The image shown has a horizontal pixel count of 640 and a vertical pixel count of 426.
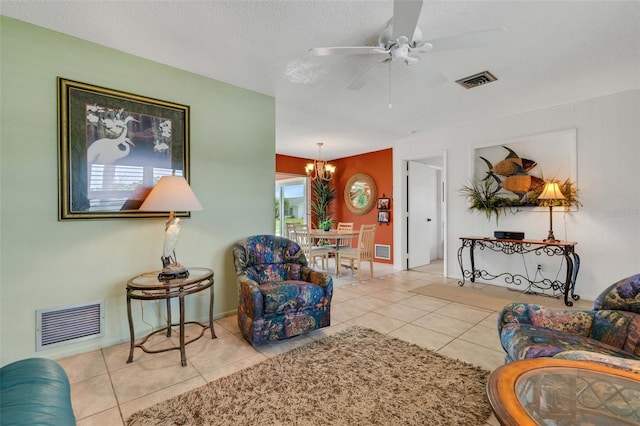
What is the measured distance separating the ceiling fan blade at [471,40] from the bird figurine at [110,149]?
8.64 ft

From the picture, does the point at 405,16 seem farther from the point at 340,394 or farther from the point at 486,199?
the point at 486,199

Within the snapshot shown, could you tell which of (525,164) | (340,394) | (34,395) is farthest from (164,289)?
(525,164)

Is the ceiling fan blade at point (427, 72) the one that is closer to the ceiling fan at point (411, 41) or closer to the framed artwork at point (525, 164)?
the ceiling fan at point (411, 41)

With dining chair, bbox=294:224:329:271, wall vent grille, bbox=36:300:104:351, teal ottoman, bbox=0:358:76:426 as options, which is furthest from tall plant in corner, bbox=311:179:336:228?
teal ottoman, bbox=0:358:76:426

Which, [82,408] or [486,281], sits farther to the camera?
[486,281]

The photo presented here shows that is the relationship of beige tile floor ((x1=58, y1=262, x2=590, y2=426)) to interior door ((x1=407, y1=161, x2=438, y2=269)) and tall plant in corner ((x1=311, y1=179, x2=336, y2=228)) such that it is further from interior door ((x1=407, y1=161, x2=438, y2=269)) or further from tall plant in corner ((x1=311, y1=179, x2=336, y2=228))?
tall plant in corner ((x1=311, y1=179, x2=336, y2=228))

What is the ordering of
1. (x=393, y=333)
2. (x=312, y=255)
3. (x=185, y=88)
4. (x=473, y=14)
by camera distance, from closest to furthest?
(x=473, y=14), (x=393, y=333), (x=185, y=88), (x=312, y=255)

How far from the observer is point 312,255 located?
5.25 meters

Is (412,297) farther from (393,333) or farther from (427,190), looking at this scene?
(427,190)

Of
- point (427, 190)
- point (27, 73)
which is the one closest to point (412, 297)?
point (427, 190)

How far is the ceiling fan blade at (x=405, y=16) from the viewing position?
1.56 m

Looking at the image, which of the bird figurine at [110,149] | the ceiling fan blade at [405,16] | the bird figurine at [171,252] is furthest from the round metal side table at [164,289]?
the ceiling fan blade at [405,16]

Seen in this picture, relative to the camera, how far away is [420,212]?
242 inches

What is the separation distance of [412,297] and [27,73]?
453cm
